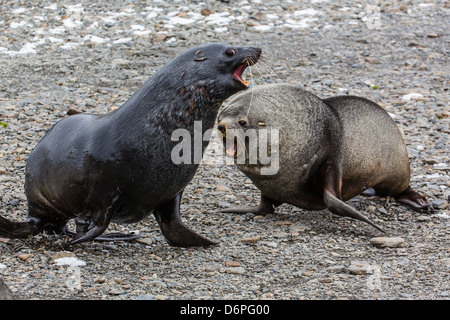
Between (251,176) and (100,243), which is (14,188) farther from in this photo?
(251,176)

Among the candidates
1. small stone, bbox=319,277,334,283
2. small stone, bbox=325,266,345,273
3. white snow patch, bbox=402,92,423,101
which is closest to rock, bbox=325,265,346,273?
small stone, bbox=325,266,345,273

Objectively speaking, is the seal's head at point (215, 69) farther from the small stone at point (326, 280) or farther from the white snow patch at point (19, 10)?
the white snow patch at point (19, 10)

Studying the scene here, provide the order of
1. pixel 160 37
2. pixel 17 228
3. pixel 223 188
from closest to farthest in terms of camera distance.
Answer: pixel 17 228
pixel 223 188
pixel 160 37

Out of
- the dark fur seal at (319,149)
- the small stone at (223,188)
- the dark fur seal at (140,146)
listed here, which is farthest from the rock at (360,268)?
the small stone at (223,188)

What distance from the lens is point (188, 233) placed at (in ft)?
15.3

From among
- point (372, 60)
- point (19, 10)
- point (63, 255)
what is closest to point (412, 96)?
point (372, 60)

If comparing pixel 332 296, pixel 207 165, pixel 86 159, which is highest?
pixel 86 159

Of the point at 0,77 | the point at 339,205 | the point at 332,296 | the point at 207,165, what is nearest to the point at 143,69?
the point at 0,77

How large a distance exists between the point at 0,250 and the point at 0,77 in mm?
4299

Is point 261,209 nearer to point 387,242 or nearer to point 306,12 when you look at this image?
point 387,242

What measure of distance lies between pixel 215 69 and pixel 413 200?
2.30m

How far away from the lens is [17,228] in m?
4.65

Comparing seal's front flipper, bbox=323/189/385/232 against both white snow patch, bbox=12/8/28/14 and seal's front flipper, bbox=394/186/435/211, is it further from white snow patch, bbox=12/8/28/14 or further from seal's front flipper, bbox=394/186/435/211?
white snow patch, bbox=12/8/28/14

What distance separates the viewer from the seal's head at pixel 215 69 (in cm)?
432
